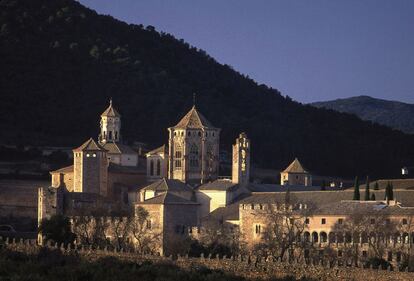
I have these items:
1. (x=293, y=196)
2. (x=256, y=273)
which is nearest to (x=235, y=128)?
(x=293, y=196)

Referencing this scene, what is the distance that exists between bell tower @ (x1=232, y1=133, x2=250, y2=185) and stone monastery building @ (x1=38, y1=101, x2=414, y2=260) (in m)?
0.06

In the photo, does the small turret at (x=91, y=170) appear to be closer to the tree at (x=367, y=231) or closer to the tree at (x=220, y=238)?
the tree at (x=220, y=238)

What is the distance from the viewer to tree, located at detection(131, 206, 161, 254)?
8438 cm

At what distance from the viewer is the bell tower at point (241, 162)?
311ft

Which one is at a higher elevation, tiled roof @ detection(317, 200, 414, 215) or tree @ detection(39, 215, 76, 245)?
tiled roof @ detection(317, 200, 414, 215)

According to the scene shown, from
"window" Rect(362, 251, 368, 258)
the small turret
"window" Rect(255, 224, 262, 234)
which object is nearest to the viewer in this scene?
"window" Rect(362, 251, 368, 258)

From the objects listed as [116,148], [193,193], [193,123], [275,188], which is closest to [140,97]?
[116,148]

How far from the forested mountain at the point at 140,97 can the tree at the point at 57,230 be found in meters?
37.8

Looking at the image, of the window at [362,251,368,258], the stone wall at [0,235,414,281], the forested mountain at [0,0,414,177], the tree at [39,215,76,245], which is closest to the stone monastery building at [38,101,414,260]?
the window at [362,251,368,258]

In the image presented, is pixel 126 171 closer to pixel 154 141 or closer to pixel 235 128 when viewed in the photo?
pixel 154 141

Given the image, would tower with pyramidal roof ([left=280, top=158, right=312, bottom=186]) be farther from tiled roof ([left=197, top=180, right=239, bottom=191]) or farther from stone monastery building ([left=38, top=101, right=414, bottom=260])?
tiled roof ([left=197, top=180, right=239, bottom=191])

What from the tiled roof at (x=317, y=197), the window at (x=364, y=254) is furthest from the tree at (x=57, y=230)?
the window at (x=364, y=254)

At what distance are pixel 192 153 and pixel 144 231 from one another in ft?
46.6

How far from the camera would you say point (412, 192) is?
86188 millimetres
